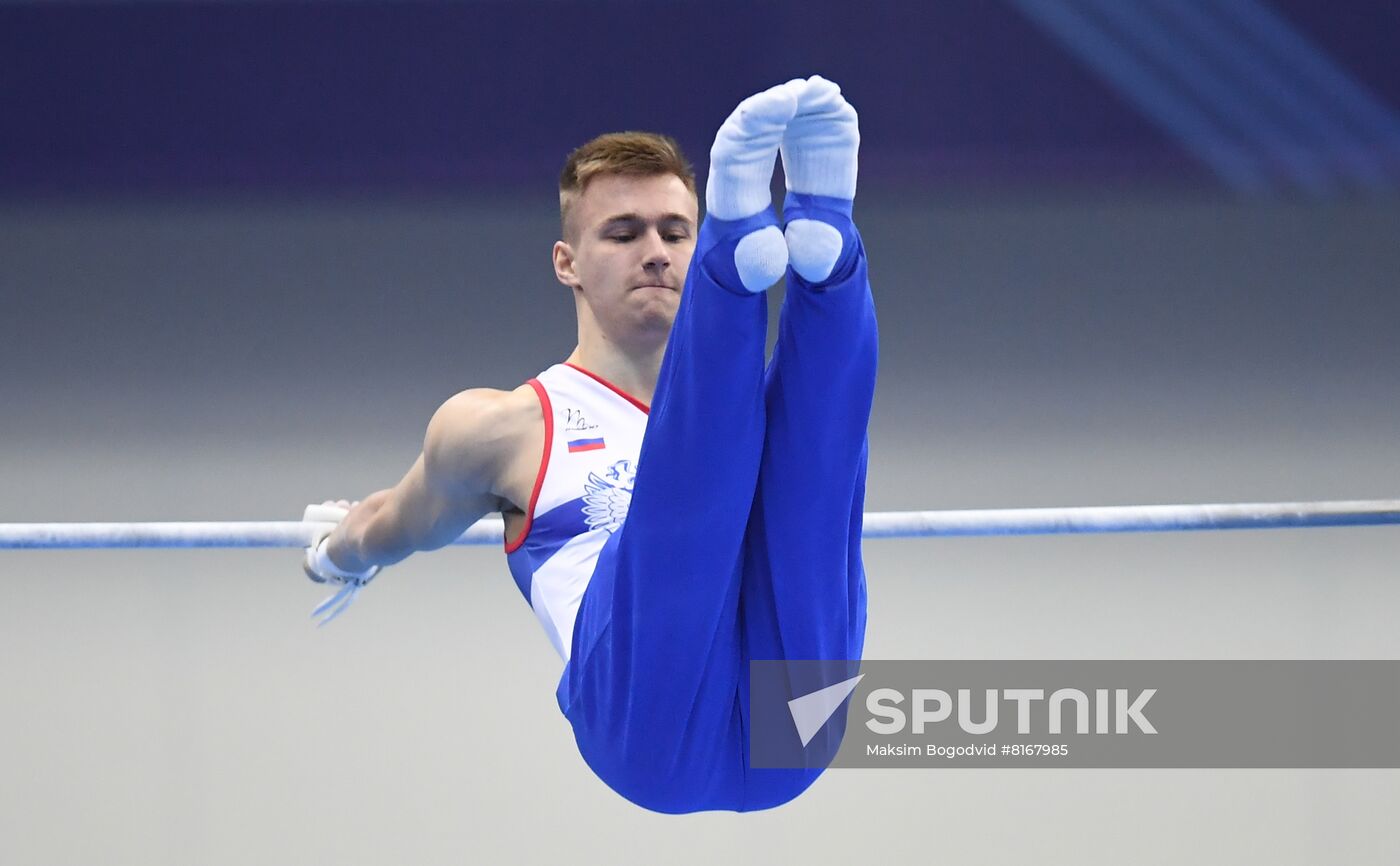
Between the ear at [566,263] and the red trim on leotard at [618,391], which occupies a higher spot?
the ear at [566,263]

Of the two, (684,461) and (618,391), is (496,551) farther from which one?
(684,461)

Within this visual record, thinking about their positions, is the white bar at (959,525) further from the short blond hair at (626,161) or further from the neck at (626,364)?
the short blond hair at (626,161)

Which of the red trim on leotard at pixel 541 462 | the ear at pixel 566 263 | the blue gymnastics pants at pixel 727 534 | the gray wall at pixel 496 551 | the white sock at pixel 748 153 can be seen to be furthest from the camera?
the gray wall at pixel 496 551

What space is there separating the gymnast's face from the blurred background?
1.78m

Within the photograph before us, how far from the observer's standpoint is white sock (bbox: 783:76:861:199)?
1.34m

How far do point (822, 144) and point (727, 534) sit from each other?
0.46 meters

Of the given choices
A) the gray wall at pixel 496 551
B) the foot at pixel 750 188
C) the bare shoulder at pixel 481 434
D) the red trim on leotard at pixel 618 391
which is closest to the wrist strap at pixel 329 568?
the bare shoulder at pixel 481 434

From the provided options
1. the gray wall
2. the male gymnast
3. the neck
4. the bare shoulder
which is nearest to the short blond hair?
the male gymnast

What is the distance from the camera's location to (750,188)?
52.9 inches

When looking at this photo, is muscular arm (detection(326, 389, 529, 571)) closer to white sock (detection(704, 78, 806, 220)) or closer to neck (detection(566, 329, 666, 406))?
neck (detection(566, 329, 666, 406))

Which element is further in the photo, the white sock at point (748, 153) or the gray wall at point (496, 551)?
the gray wall at point (496, 551)

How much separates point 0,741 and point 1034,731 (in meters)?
2.84

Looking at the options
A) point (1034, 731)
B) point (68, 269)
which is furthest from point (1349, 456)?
point (68, 269)

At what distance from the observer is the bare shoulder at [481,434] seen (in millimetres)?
1931
